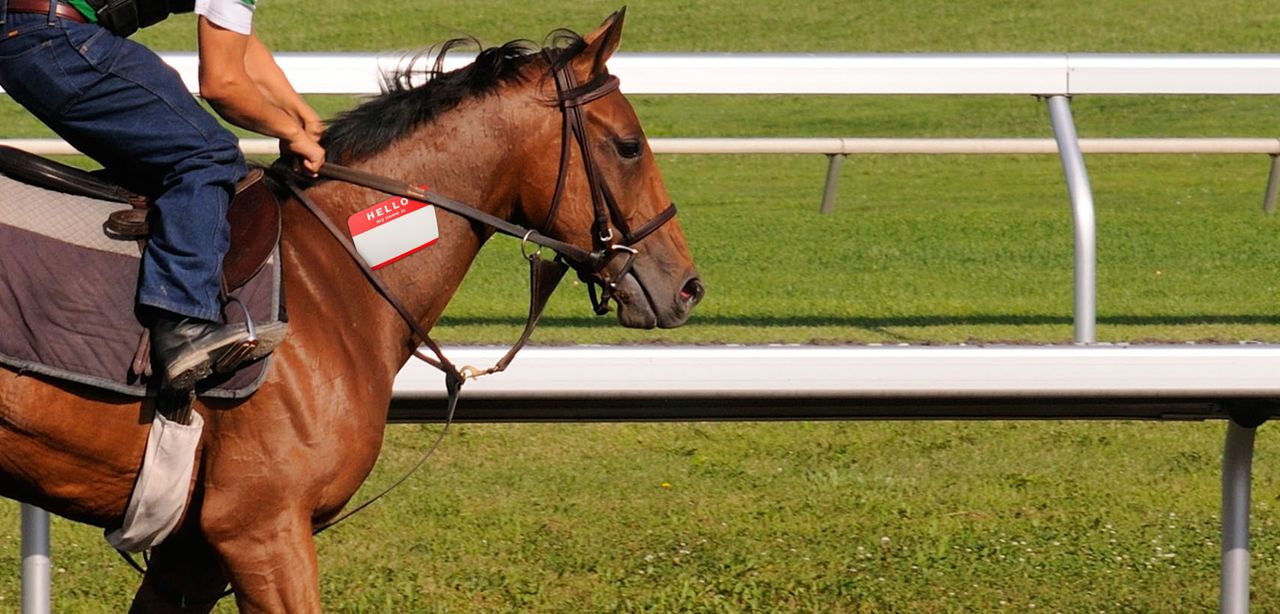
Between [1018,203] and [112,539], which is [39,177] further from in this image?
[1018,203]

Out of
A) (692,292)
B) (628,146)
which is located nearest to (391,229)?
(628,146)

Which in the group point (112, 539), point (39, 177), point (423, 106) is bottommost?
point (112, 539)

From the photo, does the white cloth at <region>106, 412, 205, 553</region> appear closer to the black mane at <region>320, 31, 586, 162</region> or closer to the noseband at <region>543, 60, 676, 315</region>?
the black mane at <region>320, 31, 586, 162</region>

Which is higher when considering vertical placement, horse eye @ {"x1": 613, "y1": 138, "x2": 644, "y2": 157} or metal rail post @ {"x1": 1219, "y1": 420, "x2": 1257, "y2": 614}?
horse eye @ {"x1": 613, "y1": 138, "x2": 644, "y2": 157}

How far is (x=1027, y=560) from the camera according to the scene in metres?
5.46

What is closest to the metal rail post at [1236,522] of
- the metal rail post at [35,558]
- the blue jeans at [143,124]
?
the blue jeans at [143,124]

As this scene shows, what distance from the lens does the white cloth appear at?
11.0 feet

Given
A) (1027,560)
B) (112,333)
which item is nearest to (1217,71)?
(1027,560)

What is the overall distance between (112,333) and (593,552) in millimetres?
2470

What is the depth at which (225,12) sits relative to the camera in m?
3.37

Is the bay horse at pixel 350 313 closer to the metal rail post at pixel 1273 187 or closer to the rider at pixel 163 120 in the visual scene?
the rider at pixel 163 120

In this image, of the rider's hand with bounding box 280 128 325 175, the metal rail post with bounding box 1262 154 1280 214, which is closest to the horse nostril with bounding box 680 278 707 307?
the rider's hand with bounding box 280 128 325 175

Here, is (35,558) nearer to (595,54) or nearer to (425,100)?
(425,100)

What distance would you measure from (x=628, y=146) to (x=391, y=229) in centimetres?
53
